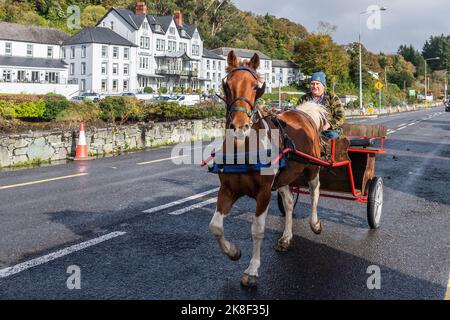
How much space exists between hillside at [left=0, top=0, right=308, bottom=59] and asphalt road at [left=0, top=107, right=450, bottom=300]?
3625 inches

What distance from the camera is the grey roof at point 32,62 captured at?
6775cm

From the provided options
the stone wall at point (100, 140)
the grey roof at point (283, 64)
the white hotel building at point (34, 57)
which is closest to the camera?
the stone wall at point (100, 140)

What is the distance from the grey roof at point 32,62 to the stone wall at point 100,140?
53694 millimetres

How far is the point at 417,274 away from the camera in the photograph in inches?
208

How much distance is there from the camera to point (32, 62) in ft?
233

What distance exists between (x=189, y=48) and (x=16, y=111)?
223ft

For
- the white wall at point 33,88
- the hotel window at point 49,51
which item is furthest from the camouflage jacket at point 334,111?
the hotel window at point 49,51

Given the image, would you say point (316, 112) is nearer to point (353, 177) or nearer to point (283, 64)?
point (353, 177)

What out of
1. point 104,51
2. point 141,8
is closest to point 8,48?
point 104,51

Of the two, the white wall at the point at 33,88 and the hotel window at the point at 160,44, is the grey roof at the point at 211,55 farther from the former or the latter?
the white wall at the point at 33,88

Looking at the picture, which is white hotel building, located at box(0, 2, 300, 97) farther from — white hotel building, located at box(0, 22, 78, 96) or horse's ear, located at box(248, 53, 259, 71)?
horse's ear, located at box(248, 53, 259, 71)

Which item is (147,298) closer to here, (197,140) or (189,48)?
(197,140)

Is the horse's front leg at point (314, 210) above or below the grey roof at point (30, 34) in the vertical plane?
below

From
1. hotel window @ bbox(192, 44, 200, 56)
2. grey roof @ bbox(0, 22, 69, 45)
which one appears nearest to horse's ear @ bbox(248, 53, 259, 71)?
grey roof @ bbox(0, 22, 69, 45)
